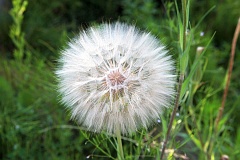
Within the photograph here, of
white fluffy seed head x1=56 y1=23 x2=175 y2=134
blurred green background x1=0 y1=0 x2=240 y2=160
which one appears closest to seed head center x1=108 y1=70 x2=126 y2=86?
white fluffy seed head x1=56 y1=23 x2=175 y2=134

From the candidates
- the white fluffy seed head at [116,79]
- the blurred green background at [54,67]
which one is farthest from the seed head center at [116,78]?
the blurred green background at [54,67]

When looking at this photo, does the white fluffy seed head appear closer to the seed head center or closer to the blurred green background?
the seed head center

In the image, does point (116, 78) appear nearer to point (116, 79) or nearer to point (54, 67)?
point (116, 79)

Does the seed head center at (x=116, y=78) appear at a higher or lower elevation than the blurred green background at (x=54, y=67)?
higher

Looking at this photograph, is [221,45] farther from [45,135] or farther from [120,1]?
[45,135]

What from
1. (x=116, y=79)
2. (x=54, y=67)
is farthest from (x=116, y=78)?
(x=54, y=67)

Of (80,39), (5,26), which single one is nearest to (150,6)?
(5,26)

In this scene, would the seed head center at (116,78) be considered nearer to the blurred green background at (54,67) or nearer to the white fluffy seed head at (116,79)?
the white fluffy seed head at (116,79)
